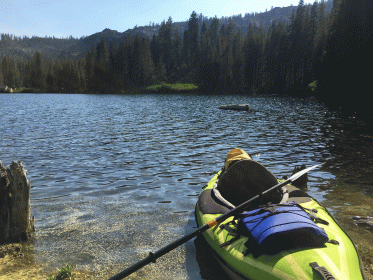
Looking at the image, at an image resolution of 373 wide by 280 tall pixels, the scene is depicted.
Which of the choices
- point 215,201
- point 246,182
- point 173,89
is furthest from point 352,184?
point 173,89

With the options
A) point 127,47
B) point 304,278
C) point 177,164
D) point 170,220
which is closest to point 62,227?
point 170,220

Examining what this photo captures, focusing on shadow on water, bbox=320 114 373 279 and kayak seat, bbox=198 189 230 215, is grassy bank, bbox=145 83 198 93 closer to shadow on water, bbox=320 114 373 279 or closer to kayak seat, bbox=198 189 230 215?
shadow on water, bbox=320 114 373 279

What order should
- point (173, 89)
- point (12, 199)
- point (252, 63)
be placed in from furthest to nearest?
point (173, 89) → point (252, 63) → point (12, 199)

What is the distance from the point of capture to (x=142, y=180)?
33.9ft

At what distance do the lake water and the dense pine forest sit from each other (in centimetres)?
3047

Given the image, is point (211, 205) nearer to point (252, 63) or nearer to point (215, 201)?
point (215, 201)

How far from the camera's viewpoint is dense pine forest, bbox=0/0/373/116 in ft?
147

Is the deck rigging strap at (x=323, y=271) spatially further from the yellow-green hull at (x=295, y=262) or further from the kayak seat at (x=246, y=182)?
the kayak seat at (x=246, y=182)

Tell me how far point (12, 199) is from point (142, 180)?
5.16m

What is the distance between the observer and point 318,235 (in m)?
4.28

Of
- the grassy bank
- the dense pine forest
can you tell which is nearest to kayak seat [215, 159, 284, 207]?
the dense pine forest

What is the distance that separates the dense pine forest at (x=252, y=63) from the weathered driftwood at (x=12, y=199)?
45.9 meters

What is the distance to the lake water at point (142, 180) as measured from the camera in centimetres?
584

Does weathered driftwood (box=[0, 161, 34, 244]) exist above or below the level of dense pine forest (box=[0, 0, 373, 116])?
below
